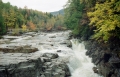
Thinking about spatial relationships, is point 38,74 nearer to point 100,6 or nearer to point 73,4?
point 100,6

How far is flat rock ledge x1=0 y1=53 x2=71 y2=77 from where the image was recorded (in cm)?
1547

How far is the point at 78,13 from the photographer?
106 ft

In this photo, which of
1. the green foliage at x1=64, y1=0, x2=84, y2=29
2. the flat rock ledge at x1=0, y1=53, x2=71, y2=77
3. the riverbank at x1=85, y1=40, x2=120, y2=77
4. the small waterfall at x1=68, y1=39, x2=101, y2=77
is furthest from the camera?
the green foliage at x1=64, y1=0, x2=84, y2=29

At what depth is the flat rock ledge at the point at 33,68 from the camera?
15.5 metres

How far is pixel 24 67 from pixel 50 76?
2926 millimetres

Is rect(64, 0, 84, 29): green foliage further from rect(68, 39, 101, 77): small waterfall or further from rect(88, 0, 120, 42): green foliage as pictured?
rect(88, 0, 120, 42): green foliage

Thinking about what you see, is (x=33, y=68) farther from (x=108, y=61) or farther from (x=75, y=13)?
(x=75, y=13)

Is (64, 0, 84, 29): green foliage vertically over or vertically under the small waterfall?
over

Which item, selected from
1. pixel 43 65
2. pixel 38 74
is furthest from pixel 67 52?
pixel 38 74

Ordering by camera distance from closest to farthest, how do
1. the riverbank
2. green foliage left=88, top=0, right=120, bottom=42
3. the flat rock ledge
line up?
green foliage left=88, top=0, right=120, bottom=42, the flat rock ledge, the riverbank

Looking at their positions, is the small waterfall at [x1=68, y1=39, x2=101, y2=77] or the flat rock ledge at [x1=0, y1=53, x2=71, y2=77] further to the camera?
the small waterfall at [x1=68, y1=39, x2=101, y2=77]

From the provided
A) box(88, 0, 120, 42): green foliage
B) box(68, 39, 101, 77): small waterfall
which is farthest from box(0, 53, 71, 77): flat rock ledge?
box(88, 0, 120, 42): green foliage

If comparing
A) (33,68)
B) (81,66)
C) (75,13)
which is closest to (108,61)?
(81,66)

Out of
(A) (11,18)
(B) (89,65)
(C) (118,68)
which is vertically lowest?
(B) (89,65)
